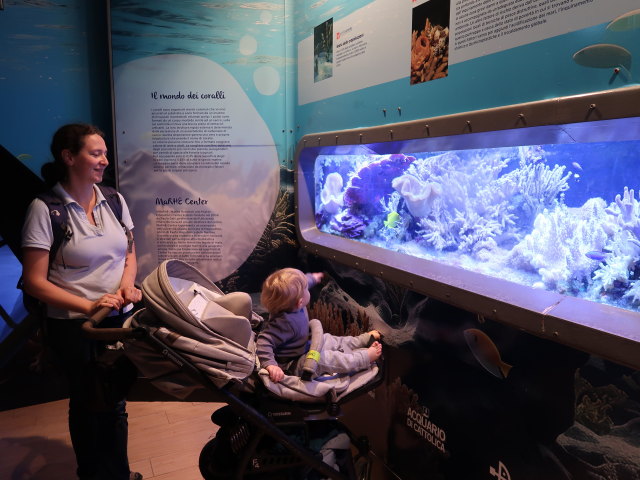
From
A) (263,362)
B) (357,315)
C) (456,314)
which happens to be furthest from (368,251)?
(263,362)

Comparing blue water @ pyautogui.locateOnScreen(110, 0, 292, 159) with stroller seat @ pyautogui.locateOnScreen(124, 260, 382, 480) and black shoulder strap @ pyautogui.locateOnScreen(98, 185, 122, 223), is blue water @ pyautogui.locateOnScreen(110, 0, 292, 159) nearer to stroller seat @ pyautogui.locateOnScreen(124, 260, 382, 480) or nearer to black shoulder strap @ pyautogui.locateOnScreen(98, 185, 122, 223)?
black shoulder strap @ pyautogui.locateOnScreen(98, 185, 122, 223)

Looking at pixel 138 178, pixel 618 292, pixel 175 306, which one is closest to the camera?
pixel 618 292

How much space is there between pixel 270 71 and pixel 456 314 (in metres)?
2.36

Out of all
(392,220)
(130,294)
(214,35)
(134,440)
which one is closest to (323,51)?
(214,35)

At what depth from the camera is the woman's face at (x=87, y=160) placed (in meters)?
2.26

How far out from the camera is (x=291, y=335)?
7.18 ft

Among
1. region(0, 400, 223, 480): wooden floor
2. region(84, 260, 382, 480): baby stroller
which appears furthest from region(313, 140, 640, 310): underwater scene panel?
region(0, 400, 223, 480): wooden floor

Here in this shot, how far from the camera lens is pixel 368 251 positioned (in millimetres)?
2766

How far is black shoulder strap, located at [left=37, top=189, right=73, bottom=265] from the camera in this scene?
7.13ft

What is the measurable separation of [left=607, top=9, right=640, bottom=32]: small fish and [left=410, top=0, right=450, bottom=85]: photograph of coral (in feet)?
2.41

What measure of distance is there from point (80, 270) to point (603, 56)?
232 cm

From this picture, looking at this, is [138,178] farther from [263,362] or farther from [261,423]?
[261,423]

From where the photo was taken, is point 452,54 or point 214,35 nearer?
point 452,54

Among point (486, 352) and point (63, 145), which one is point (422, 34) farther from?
point (63, 145)
